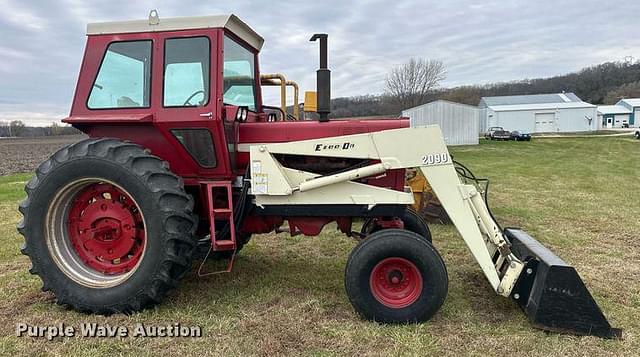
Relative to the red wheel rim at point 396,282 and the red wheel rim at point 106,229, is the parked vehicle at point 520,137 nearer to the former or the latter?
the red wheel rim at point 396,282

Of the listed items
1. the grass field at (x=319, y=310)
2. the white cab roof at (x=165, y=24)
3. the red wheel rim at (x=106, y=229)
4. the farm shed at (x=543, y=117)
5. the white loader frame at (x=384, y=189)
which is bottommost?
the grass field at (x=319, y=310)

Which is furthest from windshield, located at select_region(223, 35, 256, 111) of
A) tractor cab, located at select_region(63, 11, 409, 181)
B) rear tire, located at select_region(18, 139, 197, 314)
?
rear tire, located at select_region(18, 139, 197, 314)

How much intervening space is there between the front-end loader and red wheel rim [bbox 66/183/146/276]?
0.04ft

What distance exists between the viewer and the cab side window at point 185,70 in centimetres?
389

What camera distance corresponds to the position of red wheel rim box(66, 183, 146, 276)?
3949mm

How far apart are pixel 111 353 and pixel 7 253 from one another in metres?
3.46

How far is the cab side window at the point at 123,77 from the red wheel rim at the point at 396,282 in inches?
94.2

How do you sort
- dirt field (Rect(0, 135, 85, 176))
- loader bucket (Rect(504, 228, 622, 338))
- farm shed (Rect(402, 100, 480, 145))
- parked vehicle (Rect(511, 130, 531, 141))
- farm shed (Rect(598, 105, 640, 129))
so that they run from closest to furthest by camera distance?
loader bucket (Rect(504, 228, 622, 338)) < dirt field (Rect(0, 135, 85, 176)) < farm shed (Rect(402, 100, 480, 145)) < parked vehicle (Rect(511, 130, 531, 141)) < farm shed (Rect(598, 105, 640, 129))

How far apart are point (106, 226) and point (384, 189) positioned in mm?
2355

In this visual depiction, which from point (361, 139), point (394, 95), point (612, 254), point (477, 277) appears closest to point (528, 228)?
point (612, 254)

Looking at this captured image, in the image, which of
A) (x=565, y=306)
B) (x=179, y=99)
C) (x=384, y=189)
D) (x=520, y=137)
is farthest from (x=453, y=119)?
(x=179, y=99)

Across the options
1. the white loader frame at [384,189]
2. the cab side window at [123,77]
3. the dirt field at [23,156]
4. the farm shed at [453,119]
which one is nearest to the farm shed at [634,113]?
the farm shed at [453,119]

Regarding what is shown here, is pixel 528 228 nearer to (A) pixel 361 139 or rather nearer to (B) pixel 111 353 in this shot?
(A) pixel 361 139

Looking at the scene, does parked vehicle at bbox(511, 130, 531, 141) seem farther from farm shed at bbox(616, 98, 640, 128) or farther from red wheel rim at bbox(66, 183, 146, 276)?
farm shed at bbox(616, 98, 640, 128)
